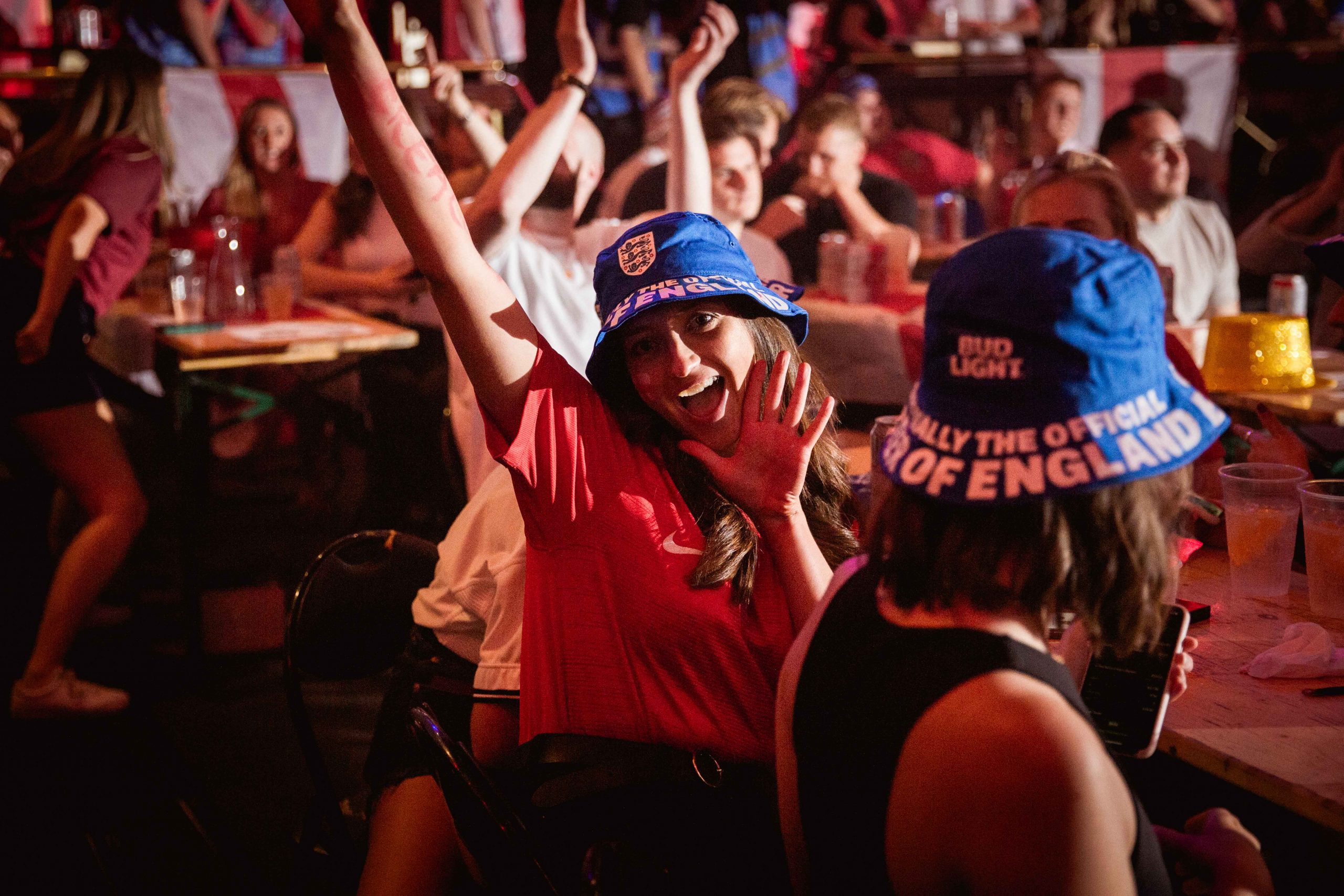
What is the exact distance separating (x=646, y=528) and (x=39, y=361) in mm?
2651

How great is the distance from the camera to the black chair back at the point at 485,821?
3.66 ft

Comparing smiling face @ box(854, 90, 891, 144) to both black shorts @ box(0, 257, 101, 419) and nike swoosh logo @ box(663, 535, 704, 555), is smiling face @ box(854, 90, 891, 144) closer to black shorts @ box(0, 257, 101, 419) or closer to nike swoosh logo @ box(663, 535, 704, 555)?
black shorts @ box(0, 257, 101, 419)

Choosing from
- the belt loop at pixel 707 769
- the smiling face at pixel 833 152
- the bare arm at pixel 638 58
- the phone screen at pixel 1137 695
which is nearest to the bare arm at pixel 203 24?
the bare arm at pixel 638 58

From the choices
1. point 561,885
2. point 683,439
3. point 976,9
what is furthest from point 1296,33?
point 561,885

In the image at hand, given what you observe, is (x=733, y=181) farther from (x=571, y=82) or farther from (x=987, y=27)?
(x=987, y=27)

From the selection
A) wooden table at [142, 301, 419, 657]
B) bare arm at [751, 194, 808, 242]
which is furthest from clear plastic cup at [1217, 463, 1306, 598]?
bare arm at [751, 194, 808, 242]

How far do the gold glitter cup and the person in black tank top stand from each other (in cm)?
225

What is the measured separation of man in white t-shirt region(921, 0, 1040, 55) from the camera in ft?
23.2

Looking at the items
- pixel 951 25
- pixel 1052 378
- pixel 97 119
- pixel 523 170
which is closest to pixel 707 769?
pixel 1052 378

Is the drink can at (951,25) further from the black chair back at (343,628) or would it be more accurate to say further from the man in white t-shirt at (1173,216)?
the black chair back at (343,628)

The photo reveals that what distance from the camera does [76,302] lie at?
11.4 feet

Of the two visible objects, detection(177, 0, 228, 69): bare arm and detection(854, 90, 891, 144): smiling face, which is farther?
detection(854, 90, 891, 144): smiling face

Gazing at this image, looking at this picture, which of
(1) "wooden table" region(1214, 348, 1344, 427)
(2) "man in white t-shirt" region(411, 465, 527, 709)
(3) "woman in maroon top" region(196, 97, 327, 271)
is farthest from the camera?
(3) "woman in maroon top" region(196, 97, 327, 271)

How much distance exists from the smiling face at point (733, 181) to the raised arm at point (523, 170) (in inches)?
60.8
